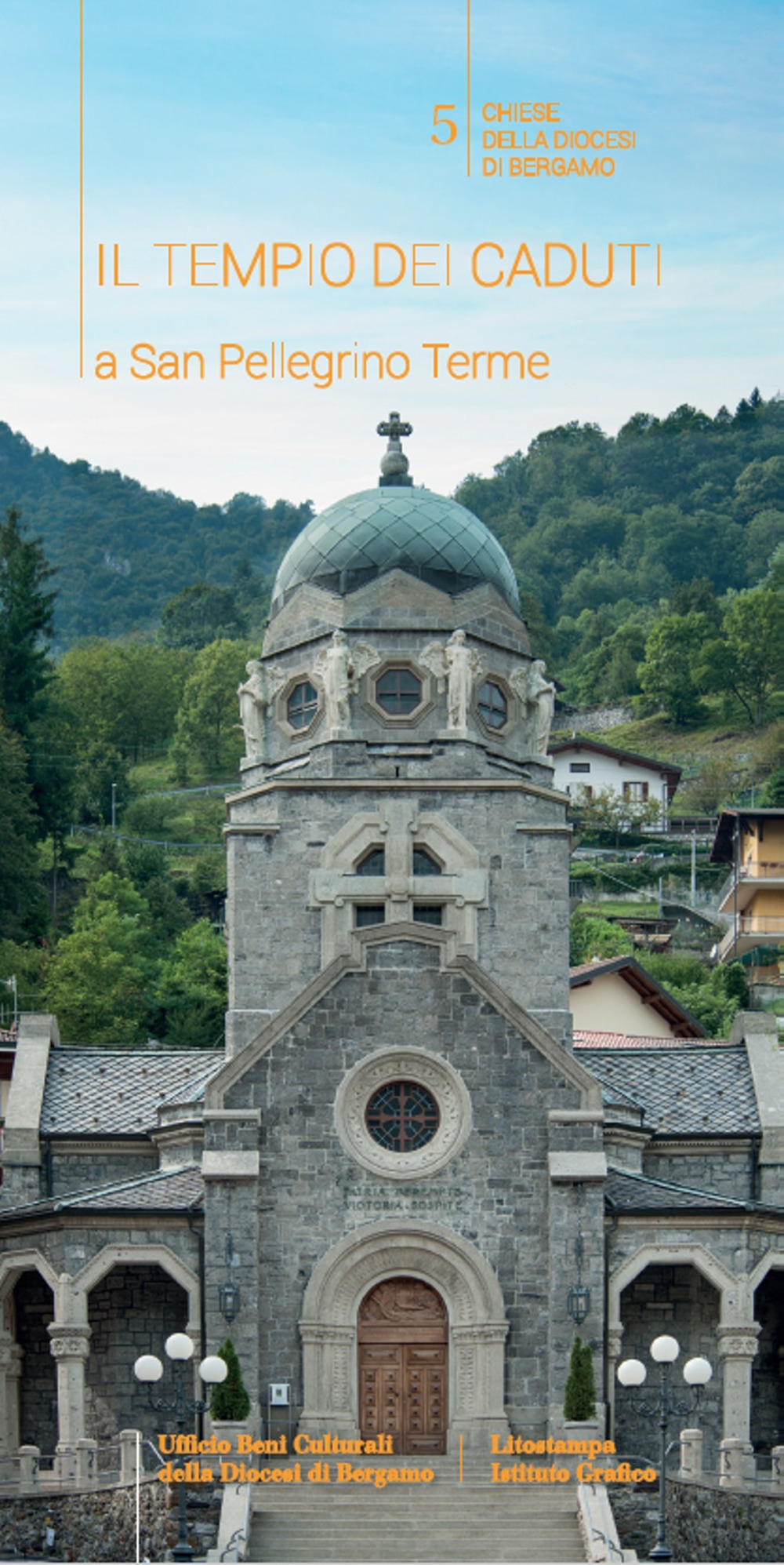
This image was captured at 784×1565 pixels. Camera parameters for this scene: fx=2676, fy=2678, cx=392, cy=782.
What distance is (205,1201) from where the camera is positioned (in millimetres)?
48844

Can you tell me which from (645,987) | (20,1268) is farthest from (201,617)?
(20,1268)

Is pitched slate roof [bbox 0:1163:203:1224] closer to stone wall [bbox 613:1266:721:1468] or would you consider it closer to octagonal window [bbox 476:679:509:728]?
stone wall [bbox 613:1266:721:1468]

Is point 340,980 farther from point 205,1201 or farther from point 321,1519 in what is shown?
point 321,1519

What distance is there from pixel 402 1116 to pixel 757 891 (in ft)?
168

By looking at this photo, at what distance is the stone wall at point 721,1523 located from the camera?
4503 cm

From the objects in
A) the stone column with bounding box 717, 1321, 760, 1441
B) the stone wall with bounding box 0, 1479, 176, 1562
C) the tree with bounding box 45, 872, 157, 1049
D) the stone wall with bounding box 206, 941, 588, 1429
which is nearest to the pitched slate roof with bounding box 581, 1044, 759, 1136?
the stone wall with bounding box 206, 941, 588, 1429

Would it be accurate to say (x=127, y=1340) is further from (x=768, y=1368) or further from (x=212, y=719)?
(x=212, y=719)

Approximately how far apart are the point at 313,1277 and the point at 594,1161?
5548mm

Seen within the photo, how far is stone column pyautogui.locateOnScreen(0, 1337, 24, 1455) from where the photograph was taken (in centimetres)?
5053

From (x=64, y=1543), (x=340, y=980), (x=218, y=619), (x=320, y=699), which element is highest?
(x=218, y=619)

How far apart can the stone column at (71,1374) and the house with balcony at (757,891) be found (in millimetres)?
52045

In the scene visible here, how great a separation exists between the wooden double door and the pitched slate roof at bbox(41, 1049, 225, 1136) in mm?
6445

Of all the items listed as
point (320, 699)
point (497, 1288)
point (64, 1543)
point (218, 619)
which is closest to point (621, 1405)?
point (497, 1288)

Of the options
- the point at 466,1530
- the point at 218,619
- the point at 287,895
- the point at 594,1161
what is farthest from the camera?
the point at 218,619
